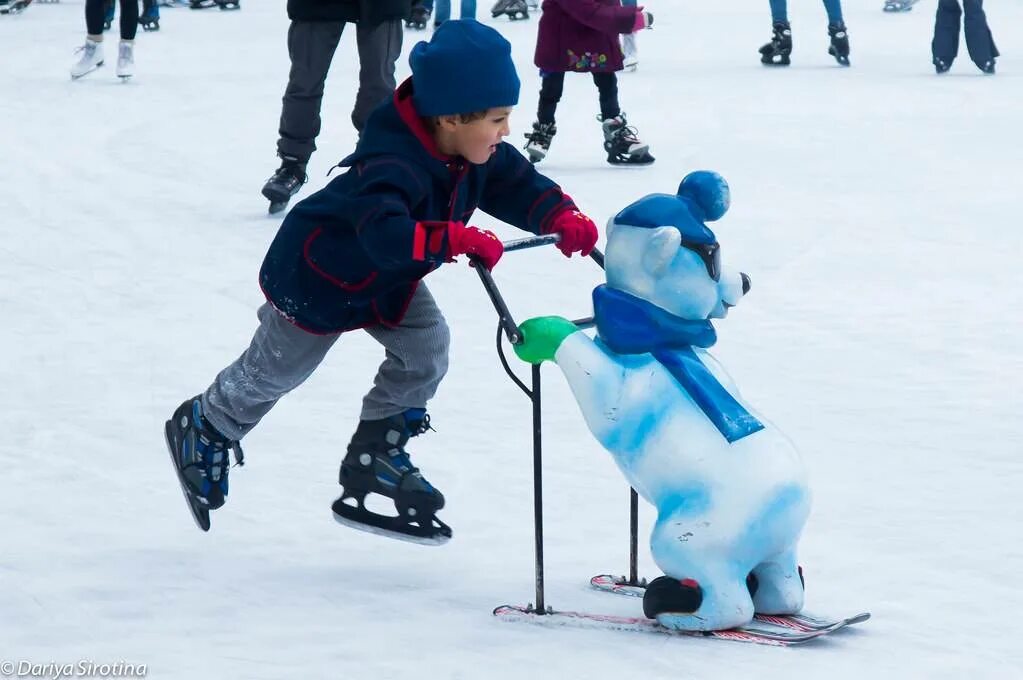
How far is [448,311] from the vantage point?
5102mm

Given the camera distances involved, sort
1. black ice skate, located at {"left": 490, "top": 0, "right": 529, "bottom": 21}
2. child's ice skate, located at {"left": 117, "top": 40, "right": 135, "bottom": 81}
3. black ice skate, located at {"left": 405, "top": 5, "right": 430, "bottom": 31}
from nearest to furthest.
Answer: child's ice skate, located at {"left": 117, "top": 40, "right": 135, "bottom": 81} < black ice skate, located at {"left": 405, "top": 5, "right": 430, "bottom": 31} < black ice skate, located at {"left": 490, "top": 0, "right": 529, "bottom": 21}

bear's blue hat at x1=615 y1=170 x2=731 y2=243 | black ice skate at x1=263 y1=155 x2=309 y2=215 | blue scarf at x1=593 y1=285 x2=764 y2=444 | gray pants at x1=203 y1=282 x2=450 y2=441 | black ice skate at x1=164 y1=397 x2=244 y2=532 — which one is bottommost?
black ice skate at x1=263 y1=155 x2=309 y2=215

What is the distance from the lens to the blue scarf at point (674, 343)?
2.60 m

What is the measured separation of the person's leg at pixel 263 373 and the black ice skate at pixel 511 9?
10905 millimetres

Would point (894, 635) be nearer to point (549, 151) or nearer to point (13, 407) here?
point (13, 407)

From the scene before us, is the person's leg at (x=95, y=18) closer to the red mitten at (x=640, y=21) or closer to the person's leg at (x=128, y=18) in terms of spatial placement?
the person's leg at (x=128, y=18)

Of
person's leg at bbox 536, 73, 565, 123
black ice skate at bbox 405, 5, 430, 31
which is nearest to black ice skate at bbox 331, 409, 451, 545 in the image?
person's leg at bbox 536, 73, 565, 123

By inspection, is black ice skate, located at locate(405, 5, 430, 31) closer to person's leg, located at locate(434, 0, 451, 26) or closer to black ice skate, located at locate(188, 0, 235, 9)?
person's leg, located at locate(434, 0, 451, 26)

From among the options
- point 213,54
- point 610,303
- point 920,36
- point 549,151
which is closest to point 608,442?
point 610,303

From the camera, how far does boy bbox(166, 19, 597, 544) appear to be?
2795 millimetres

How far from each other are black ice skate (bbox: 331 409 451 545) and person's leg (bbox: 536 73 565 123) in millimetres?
4523

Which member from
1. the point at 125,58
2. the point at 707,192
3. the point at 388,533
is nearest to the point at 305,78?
the point at 388,533

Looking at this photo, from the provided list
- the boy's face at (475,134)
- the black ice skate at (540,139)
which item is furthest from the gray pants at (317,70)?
the boy's face at (475,134)

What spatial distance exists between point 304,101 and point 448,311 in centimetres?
150
